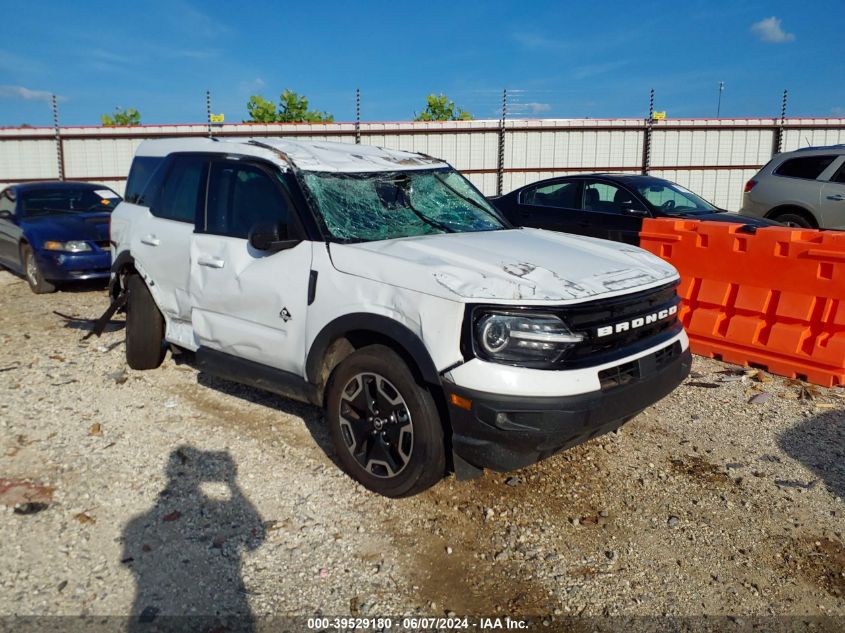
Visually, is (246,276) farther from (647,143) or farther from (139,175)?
(647,143)

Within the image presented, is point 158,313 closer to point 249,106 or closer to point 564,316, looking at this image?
point 564,316

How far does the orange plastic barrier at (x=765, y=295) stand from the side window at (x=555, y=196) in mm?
2592

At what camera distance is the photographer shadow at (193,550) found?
274cm

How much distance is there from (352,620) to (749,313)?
454 cm

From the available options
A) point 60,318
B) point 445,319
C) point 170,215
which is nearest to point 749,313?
point 445,319

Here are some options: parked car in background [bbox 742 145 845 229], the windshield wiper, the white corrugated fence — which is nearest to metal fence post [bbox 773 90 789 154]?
the white corrugated fence

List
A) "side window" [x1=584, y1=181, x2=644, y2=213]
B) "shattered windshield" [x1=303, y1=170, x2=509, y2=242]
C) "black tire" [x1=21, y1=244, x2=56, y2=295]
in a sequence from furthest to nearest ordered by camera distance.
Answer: "black tire" [x1=21, y1=244, x2=56, y2=295] → "side window" [x1=584, y1=181, x2=644, y2=213] → "shattered windshield" [x1=303, y1=170, x2=509, y2=242]

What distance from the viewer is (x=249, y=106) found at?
30.8 m

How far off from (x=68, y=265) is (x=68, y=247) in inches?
9.9

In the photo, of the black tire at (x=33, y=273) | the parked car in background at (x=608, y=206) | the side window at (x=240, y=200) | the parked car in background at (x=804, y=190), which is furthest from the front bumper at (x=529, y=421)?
the parked car in background at (x=804, y=190)

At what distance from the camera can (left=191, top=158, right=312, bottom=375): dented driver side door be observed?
389 centimetres

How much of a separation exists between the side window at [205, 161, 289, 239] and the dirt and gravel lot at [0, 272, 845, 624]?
1356mm

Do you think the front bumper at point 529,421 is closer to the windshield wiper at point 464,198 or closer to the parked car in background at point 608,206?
the windshield wiper at point 464,198

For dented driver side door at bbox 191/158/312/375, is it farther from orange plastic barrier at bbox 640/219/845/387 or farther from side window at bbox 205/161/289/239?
orange plastic barrier at bbox 640/219/845/387
